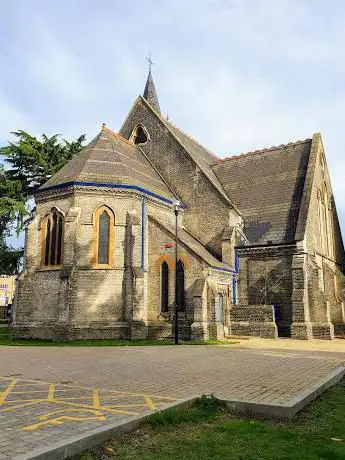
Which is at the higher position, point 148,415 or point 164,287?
point 164,287

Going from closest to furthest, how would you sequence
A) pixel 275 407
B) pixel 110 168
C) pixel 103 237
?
1. pixel 275 407
2. pixel 103 237
3. pixel 110 168

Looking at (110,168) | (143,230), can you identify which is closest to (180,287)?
(143,230)

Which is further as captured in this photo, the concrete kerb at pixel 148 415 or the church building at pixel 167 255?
the church building at pixel 167 255

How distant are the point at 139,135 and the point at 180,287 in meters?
13.8

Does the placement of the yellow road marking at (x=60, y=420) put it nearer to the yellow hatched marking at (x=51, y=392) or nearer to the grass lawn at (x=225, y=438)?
the grass lawn at (x=225, y=438)

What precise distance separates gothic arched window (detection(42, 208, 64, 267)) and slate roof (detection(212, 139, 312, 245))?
11.5 m

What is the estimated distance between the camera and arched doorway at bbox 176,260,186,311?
2273 centimetres

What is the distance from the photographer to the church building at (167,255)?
2194cm

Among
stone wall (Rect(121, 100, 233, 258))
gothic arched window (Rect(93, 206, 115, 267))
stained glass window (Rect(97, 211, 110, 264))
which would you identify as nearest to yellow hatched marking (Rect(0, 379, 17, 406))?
gothic arched window (Rect(93, 206, 115, 267))

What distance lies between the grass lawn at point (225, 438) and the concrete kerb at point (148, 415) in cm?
10

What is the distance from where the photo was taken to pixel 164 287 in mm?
23516

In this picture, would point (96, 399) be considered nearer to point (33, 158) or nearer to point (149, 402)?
point (149, 402)

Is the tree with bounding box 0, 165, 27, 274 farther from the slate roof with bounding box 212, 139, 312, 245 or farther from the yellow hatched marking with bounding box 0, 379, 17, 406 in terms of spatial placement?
the yellow hatched marking with bounding box 0, 379, 17, 406

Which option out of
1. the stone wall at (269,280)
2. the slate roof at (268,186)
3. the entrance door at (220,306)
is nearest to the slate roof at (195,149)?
the slate roof at (268,186)
